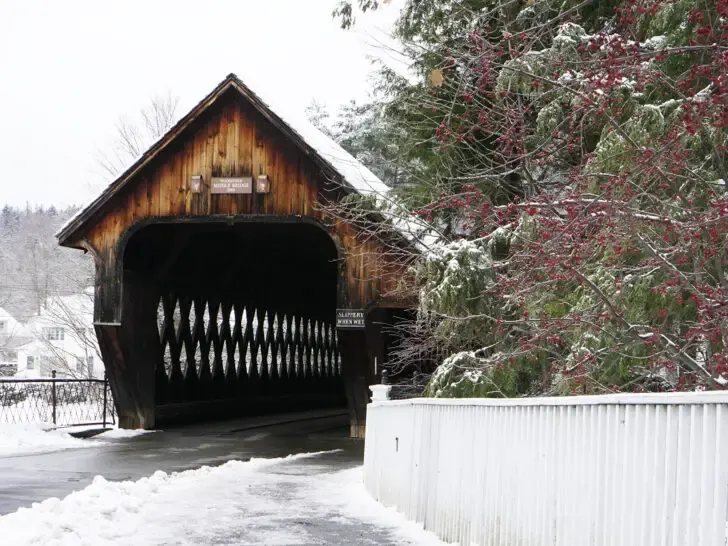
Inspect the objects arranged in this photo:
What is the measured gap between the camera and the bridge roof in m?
16.0

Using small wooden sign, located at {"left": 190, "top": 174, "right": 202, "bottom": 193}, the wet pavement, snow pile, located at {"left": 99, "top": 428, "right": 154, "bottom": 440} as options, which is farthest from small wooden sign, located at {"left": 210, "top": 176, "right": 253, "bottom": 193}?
snow pile, located at {"left": 99, "top": 428, "right": 154, "bottom": 440}

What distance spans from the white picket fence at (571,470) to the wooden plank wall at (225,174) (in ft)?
30.1

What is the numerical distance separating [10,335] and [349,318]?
54.0 metres

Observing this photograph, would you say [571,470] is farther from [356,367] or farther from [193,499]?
[356,367]

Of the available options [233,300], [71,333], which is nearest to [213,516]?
[233,300]

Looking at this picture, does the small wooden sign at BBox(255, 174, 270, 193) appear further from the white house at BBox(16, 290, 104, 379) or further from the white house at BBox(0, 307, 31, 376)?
the white house at BBox(0, 307, 31, 376)

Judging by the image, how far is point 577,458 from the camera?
4316mm

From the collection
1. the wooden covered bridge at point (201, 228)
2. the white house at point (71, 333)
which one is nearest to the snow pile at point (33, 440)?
the wooden covered bridge at point (201, 228)

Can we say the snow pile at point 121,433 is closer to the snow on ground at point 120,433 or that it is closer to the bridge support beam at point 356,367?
the snow on ground at point 120,433

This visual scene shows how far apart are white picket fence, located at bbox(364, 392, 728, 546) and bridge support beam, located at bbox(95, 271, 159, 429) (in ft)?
34.4

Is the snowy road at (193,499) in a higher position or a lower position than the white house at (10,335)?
higher

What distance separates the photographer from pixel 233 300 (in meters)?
22.7

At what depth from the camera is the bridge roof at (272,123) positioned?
1602 centimetres

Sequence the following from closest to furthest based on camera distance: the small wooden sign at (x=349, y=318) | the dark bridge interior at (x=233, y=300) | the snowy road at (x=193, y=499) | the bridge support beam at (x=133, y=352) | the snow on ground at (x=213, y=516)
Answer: the snow on ground at (x=213, y=516) → the snowy road at (x=193, y=499) → the small wooden sign at (x=349, y=318) → the bridge support beam at (x=133, y=352) → the dark bridge interior at (x=233, y=300)
